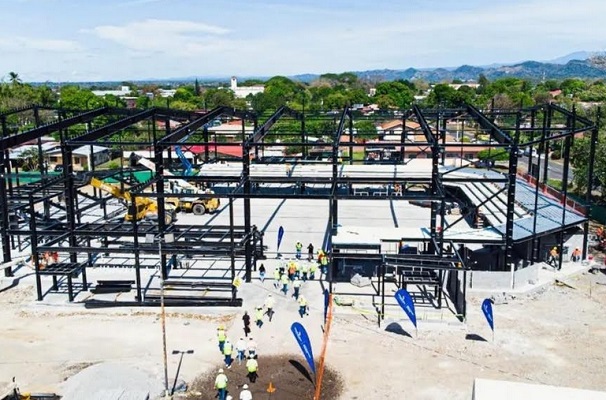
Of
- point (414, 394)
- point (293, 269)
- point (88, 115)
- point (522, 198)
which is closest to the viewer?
point (414, 394)

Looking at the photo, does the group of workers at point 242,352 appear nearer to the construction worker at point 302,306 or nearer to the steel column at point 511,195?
the construction worker at point 302,306

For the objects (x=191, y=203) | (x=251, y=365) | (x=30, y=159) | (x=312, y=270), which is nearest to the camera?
(x=251, y=365)

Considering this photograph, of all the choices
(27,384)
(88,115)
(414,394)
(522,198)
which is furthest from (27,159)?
(414,394)

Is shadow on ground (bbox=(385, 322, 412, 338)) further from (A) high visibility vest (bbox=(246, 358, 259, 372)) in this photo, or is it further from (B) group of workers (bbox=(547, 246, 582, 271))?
(B) group of workers (bbox=(547, 246, 582, 271))

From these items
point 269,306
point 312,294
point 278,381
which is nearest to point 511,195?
point 312,294

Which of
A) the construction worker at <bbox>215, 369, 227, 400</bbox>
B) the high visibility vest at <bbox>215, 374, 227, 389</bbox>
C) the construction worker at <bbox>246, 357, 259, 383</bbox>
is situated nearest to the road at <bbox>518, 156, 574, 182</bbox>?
the construction worker at <bbox>246, 357, 259, 383</bbox>

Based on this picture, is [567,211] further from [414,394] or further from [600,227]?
[414,394]

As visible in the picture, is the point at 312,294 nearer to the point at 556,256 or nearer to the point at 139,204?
the point at 556,256
